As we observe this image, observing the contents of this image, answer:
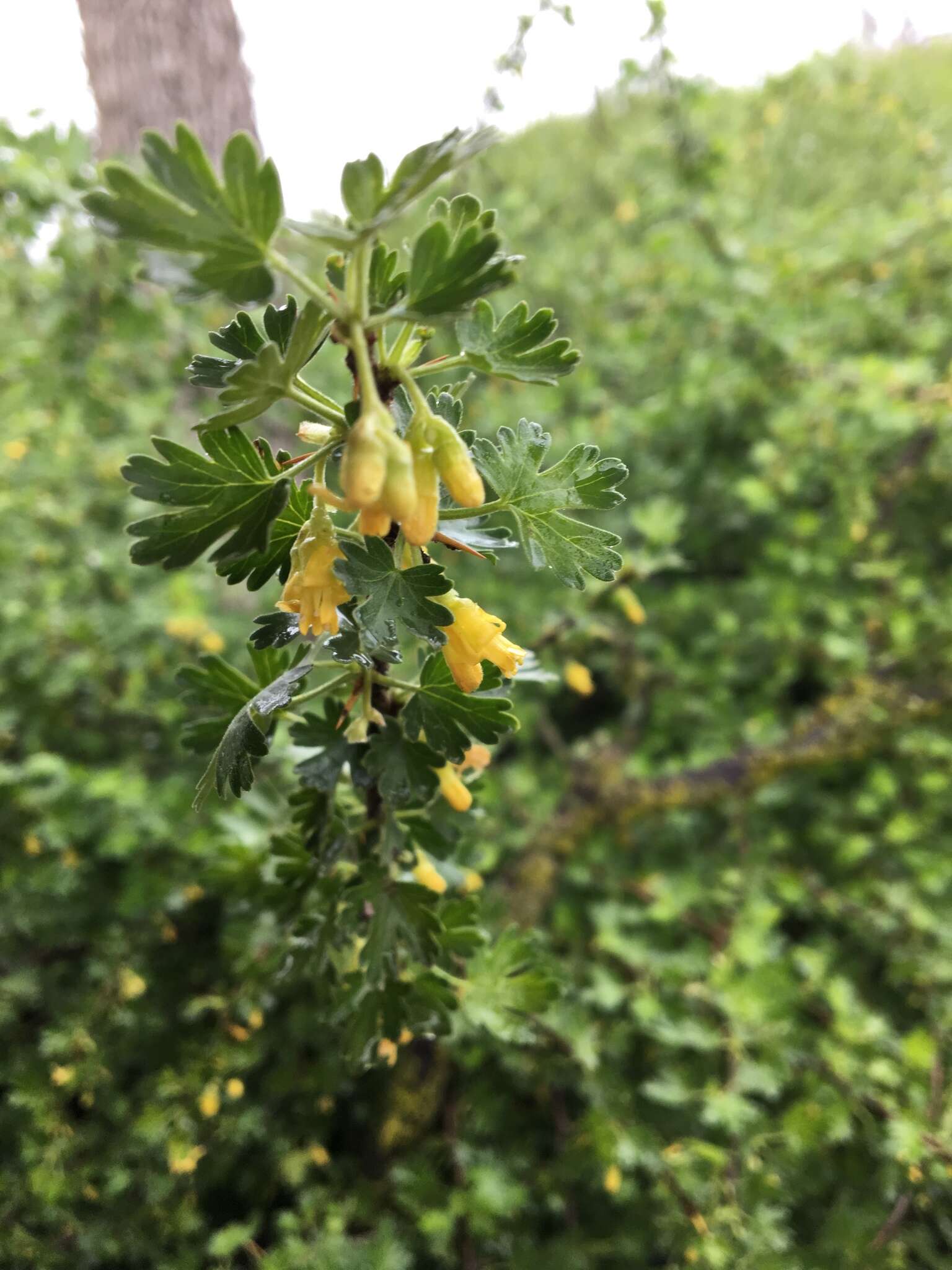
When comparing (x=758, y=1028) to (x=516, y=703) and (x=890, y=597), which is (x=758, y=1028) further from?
(x=890, y=597)

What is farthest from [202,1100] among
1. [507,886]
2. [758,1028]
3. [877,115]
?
[877,115]

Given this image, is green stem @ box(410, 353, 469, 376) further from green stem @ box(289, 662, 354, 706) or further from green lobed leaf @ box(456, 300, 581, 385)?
green stem @ box(289, 662, 354, 706)

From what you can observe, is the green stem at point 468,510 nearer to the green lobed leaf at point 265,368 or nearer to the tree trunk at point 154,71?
the green lobed leaf at point 265,368

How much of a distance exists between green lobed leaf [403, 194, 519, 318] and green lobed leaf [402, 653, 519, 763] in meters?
0.26

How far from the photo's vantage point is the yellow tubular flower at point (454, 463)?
46 cm

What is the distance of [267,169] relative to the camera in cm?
38

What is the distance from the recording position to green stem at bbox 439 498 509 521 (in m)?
0.54

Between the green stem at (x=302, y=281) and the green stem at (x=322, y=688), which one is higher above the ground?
the green stem at (x=302, y=281)

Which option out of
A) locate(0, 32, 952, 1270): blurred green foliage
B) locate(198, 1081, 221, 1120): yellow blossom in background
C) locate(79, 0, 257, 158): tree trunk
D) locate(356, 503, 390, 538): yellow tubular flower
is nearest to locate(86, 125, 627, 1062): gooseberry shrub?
locate(356, 503, 390, 538): yellow tubular flower

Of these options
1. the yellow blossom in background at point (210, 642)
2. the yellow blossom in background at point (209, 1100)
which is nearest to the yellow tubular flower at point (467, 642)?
the yellow blossom in background at point (209, 1100)

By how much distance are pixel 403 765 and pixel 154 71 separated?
2.49 meters

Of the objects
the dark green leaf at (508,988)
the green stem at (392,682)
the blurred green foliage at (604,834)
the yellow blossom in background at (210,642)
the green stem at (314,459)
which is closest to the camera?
the green stem at (314,459)

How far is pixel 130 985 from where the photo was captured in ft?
3.73

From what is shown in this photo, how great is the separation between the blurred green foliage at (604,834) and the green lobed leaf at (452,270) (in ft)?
2.00
